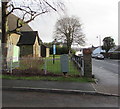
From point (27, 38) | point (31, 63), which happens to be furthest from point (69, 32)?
point (31, 63)

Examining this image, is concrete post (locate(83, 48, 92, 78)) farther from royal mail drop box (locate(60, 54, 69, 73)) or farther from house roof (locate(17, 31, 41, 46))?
house roof (locate(17, 31, 41, 46))

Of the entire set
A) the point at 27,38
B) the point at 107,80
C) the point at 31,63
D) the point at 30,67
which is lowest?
the point at 107,80

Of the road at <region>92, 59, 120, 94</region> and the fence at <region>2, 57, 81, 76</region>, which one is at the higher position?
the fence at <region>2, 57, 81, 76</region>

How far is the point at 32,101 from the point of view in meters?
6.42

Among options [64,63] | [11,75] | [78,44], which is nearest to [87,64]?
[64,63]

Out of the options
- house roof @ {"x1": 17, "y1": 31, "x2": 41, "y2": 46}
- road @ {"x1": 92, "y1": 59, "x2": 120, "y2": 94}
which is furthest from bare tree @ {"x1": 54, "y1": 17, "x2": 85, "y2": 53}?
road @ {"x1": 92, "y1": 59, "x2": 120, "y2": 94}

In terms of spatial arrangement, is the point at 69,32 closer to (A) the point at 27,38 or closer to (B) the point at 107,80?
(A) the point at 27,38

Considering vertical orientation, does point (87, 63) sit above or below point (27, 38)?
below

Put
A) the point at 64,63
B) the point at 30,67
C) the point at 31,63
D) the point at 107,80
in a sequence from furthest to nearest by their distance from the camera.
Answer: the point at 31,63 < the point at 30,67 < the point at 64,63 < the point at 107,80

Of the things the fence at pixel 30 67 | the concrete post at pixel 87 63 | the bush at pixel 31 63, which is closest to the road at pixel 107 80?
the concrete post at pixel 87 63

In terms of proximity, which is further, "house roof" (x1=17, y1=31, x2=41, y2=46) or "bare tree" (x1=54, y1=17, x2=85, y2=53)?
"bare tree" (x1=54, y1=17, x2=85, y2=53)

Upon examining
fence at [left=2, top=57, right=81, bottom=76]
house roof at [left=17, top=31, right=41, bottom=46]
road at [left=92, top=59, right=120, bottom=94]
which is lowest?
road at [left=92, top=59, right=120, bottom=94]

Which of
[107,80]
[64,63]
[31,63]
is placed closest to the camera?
[107,80]

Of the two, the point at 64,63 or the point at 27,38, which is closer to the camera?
the point at 64,63
